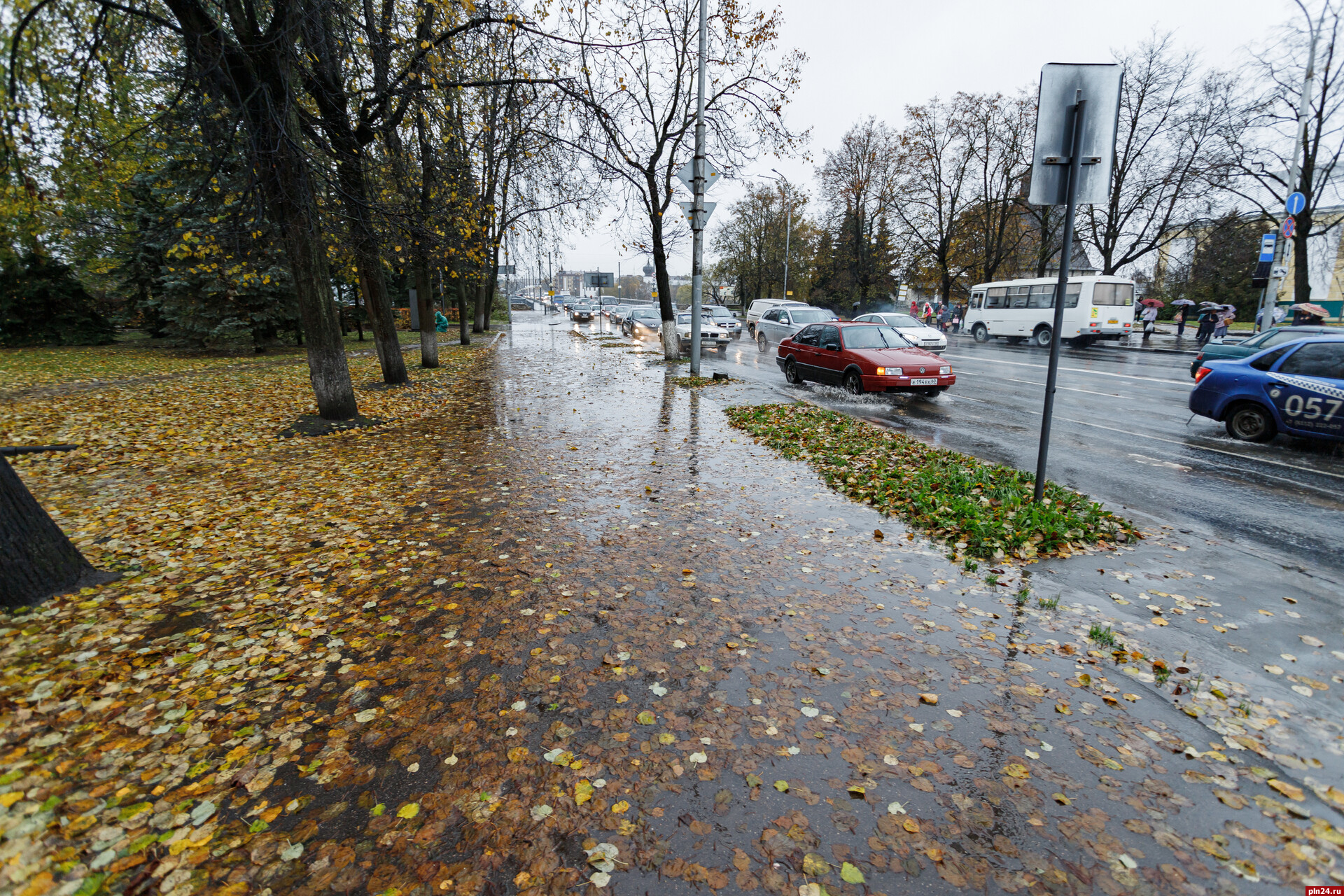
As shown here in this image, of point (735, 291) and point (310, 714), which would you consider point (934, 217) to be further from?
point (310, 714)

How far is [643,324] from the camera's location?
117ft

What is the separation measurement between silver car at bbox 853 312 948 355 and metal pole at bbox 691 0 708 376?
8.12 metres

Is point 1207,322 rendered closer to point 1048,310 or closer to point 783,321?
point 1048,310

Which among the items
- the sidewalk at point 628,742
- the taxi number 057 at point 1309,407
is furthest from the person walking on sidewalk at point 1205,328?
the sidewalk at point 628,742

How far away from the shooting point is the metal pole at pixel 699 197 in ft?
45.0

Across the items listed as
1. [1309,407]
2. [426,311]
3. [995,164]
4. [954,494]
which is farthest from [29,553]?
[995,164]

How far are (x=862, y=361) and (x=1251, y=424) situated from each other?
6133 mm

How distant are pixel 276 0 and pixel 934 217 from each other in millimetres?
43597

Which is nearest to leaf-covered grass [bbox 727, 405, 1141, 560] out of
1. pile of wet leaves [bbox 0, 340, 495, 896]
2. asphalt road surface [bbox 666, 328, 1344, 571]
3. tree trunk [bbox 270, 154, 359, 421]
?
asphalt road surface [bbox 666, 328, 1344, 571]

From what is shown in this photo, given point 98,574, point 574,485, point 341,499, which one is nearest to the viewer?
point 98,574

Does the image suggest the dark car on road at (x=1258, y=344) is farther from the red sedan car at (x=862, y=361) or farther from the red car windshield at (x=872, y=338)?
the red car windshield at (x=872, y=338)

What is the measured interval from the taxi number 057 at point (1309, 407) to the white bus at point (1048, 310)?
12.6 m

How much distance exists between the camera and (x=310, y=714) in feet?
10.3

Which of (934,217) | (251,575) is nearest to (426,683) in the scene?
(251,575)
